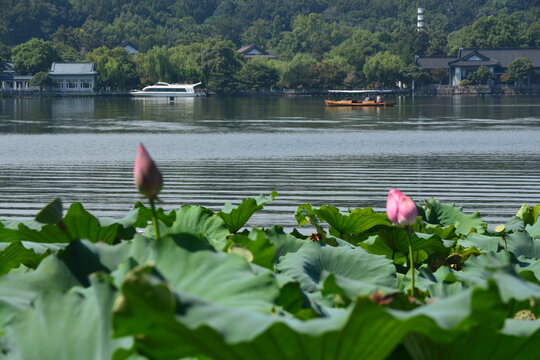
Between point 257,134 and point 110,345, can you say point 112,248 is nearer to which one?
point 110,345

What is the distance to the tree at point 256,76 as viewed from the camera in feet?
283

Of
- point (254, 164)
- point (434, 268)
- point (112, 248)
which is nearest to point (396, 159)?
point (254, 164)

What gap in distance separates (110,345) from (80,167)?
15.3 meters

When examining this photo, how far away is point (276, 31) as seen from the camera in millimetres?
130250

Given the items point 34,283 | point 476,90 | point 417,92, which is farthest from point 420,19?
point 34,283

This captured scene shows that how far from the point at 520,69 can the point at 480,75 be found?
4750 millimetres

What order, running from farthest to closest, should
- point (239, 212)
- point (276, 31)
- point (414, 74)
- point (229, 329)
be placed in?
point (276, 31), point (414, 74), point (239, 212), point (229, 329)

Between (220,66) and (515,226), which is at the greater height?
(220,66)

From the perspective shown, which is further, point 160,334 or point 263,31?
point 263,31

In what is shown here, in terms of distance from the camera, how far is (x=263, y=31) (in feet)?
426

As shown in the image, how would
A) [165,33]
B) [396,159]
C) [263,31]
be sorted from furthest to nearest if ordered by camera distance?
[263,31] → [165,33] → [396,159]

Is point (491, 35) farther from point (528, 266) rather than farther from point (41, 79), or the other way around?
Answer: point (528, 266)

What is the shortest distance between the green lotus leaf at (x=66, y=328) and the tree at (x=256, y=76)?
281ft

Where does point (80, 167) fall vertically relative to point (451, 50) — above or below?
below
